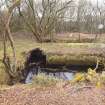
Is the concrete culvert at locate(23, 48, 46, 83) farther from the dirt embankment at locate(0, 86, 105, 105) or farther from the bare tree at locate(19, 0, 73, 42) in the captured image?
the dirt embankment at locate(0, 86, 105, 105)

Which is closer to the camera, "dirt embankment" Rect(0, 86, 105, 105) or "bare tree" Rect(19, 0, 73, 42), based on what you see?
"dirt embankment" Rect(0, 86, 105, 105)

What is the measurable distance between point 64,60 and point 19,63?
364 centimetres

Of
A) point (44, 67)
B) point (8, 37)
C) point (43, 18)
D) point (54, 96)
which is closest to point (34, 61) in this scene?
point (44, 67)

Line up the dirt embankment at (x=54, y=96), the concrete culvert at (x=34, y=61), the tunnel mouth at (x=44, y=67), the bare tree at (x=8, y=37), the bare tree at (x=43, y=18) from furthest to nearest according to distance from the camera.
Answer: the bare tree at (x=43, y=18), the concrete culvert at (x=34, y=61), the tunnel mouth at (x=44, y=67), the bare tree at (x=8, y=37), the dirt embankment at (x=54, y=96)

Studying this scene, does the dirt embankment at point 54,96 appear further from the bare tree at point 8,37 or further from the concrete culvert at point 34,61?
the concrete culvert at point 34,61

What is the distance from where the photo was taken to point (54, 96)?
7.17 metres

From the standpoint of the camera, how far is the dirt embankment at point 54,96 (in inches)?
269

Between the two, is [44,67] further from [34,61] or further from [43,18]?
[43,18]

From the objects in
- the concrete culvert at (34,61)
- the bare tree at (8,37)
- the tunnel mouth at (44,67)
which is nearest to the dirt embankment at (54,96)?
the bare tree at (8,37)

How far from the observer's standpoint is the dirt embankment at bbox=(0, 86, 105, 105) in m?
6.83

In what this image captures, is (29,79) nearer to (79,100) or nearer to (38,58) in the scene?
(38,58)

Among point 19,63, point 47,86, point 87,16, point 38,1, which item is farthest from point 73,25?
point 47,86

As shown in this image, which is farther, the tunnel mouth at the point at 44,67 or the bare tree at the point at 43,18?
the bare tree at the point at 43,18

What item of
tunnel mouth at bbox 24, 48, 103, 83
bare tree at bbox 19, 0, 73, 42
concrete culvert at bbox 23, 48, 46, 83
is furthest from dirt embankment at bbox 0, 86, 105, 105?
bare tree at bbox 19, 0, 73, 42
